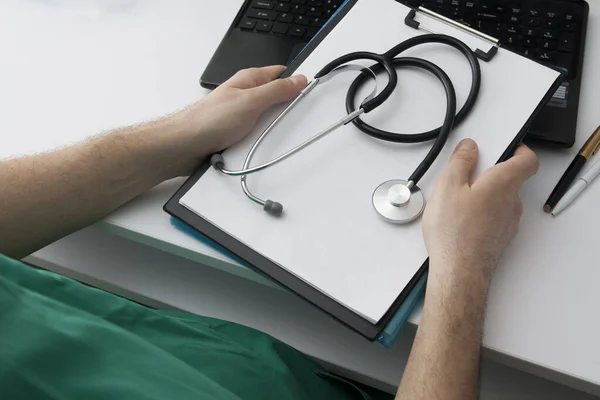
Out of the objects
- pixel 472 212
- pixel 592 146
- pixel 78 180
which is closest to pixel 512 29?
pixel 592 146

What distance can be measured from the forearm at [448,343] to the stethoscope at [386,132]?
81mm

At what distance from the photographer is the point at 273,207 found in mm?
558

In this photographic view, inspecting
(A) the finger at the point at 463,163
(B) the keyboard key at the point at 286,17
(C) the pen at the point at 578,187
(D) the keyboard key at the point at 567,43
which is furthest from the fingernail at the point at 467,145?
(B) the keyboard key at the point at 286,17

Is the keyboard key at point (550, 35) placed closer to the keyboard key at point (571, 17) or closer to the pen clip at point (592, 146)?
the keyboard key at point (571, 17)

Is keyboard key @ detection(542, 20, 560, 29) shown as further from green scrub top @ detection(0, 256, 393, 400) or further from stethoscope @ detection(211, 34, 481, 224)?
green scrub top @ detection(0, 256, 393, 400)

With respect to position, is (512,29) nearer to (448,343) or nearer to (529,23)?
(529,23)

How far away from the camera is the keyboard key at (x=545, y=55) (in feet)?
2.20

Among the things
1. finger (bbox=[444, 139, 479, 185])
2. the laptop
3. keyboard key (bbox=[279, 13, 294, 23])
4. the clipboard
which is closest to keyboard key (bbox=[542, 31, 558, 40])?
the laptop

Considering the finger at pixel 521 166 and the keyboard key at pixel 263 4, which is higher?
the keyboard key at pixel 263 4

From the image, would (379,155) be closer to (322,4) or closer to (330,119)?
(330,119)

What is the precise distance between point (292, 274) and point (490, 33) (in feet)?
1.32

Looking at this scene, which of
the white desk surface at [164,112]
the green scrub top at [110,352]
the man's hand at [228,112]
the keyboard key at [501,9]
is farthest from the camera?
the keyboard key at [501,9]

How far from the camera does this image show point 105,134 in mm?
649

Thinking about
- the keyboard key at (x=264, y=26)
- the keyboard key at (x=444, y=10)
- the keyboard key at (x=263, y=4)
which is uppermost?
the keyboard key at (x=263, y=4)
